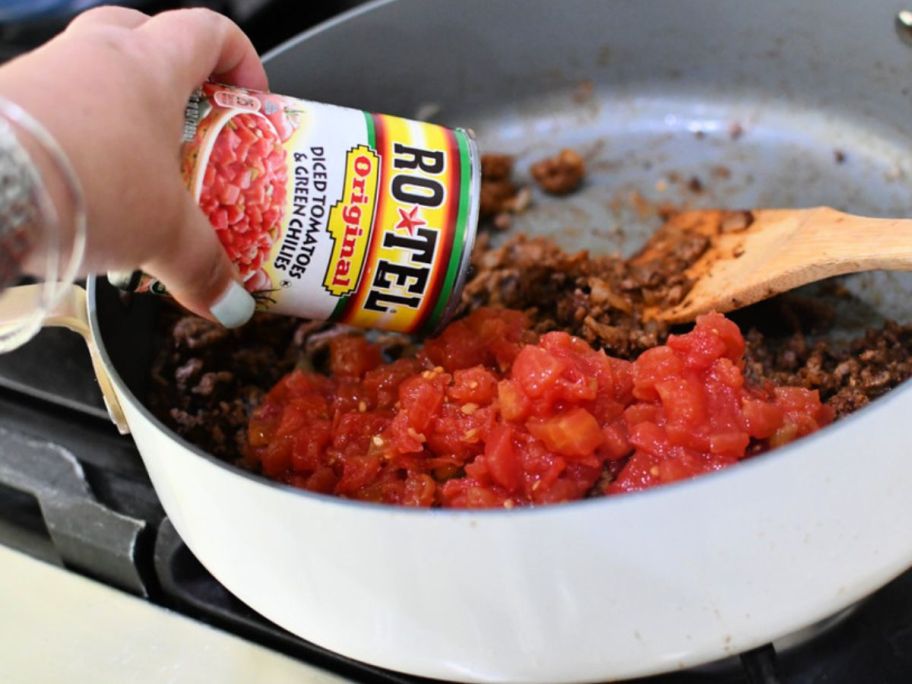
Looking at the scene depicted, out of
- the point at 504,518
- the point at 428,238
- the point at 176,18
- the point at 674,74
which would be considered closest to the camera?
the point at 504,518

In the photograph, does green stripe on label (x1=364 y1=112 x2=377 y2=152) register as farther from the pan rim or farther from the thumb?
the pan rim

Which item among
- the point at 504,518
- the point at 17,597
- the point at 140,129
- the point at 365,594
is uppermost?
the point at 140,129

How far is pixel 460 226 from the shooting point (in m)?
1.10

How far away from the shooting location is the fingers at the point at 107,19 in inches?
35.8

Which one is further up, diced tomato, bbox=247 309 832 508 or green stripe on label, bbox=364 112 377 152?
green stripe on label, bbox=364 112 377 152

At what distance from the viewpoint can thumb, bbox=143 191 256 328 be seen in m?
0.88

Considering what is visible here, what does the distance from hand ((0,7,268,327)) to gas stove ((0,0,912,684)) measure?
0.34 m

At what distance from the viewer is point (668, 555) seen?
75cm

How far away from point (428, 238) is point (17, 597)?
653 mm

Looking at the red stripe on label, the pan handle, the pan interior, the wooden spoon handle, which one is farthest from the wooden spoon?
the pan handle

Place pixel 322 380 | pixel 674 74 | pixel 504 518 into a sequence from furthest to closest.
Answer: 1. pixel 674 74
2. pixel 322 380
3. pixel 504 518

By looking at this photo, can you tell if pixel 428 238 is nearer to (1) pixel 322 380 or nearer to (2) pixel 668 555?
(1) pixel 322 380

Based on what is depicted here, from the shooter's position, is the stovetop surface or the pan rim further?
the stovetop surface

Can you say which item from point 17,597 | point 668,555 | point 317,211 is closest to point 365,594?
point 668,555
